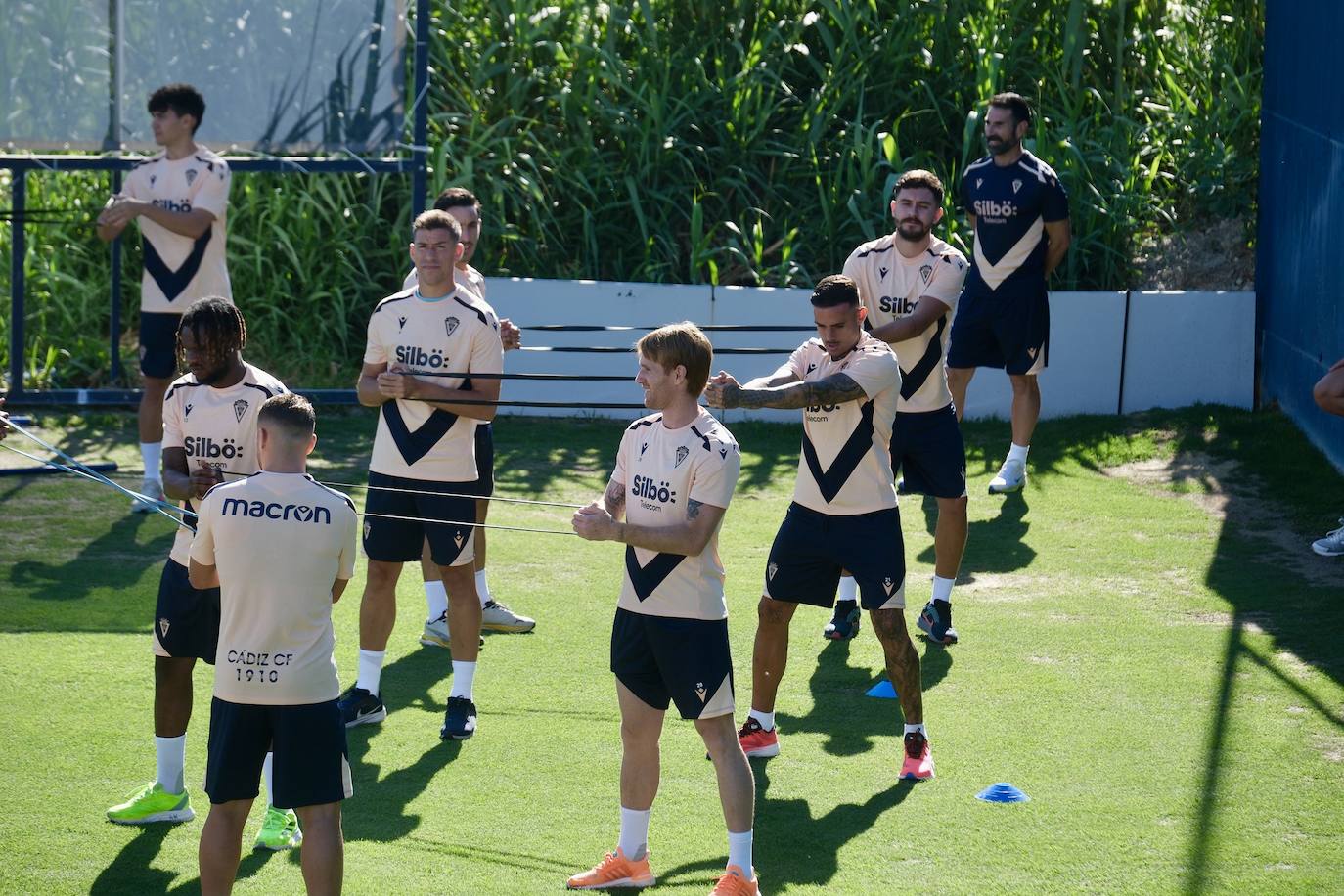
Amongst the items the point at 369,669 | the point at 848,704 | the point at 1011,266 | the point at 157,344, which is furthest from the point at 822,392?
the point at 157,344

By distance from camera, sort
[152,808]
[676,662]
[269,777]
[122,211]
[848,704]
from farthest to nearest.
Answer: [122,211]
[848,704]
[152,808]
[269,777]
[676,662]

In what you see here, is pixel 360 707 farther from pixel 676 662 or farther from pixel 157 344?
pixel 157 344

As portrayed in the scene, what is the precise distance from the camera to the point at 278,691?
468cm

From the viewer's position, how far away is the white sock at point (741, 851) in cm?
502

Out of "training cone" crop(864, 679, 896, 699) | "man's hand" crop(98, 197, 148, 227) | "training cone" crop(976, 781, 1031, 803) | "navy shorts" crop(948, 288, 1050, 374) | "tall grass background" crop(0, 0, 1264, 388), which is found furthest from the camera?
"tall grass background" crop(0, 0, 1264, 388)

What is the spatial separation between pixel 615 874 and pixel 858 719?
1896 mm

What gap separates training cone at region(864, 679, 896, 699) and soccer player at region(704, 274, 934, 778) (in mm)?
738

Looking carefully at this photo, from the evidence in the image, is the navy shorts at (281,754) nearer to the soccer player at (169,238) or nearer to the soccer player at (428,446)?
the soccer player at (428,446)

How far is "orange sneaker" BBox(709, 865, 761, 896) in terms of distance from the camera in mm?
5000

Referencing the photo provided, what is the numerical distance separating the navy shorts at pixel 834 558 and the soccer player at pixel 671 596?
1.10m

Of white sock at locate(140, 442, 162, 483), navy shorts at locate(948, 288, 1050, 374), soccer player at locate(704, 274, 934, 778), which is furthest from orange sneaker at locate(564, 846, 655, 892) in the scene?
navy shorts at locate(948, 288, 1050, 374)

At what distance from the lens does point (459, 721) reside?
6.48 meters

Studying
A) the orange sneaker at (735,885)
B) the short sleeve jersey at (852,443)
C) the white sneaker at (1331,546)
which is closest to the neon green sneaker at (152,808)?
the orange sneaker at (735,885)

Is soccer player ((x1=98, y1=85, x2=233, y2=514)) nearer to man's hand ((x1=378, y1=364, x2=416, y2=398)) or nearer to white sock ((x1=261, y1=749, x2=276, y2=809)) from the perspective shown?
man's hand ((x1=378, y1=364, x2=416, y2=398))
